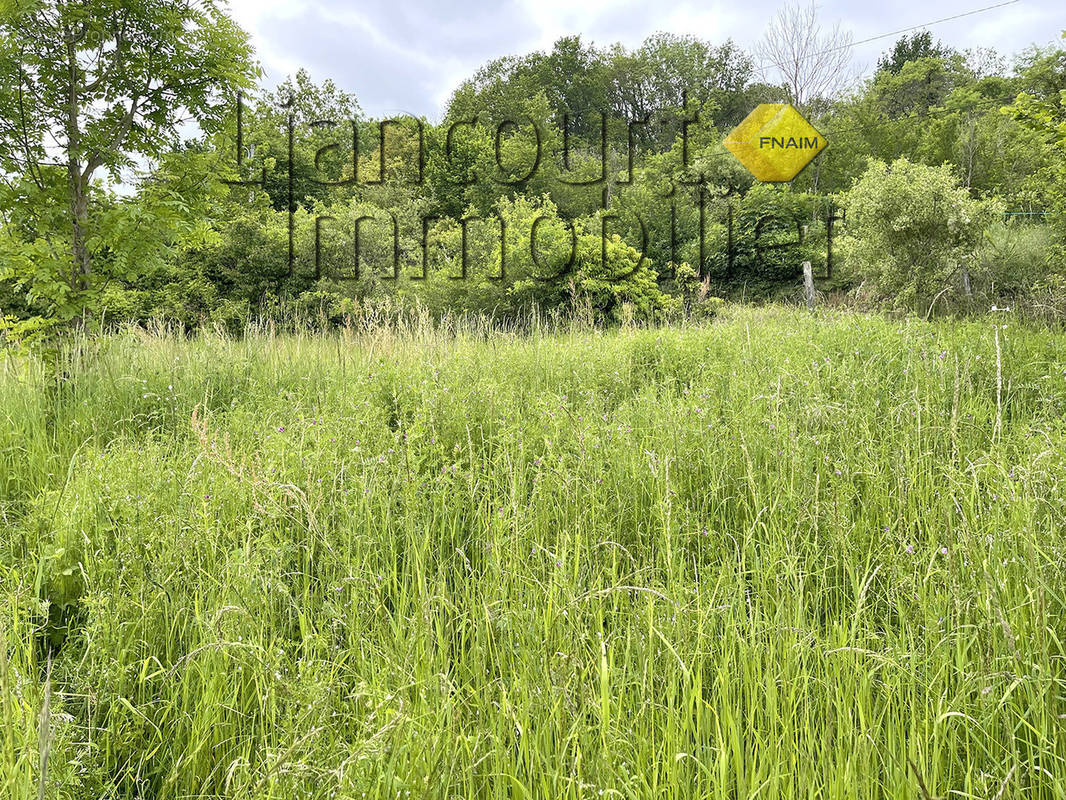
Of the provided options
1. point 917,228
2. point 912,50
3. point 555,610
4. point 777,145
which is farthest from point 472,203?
point 912,50

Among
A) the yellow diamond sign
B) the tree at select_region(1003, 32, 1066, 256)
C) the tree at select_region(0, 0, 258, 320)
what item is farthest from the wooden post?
the tree at select_region(0, 0, 258, 320)

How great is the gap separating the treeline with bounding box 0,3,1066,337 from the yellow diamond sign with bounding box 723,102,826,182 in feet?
1.87

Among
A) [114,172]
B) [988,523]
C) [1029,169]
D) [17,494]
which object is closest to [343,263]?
[114,172]

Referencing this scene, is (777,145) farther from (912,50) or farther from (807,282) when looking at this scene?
(912,50)

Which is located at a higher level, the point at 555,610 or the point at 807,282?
the point at 807,282

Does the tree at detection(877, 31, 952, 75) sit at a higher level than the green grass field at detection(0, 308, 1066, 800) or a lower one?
higher

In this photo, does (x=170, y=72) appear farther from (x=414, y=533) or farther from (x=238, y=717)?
(x=238, y=717)

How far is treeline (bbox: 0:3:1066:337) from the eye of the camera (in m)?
4.19

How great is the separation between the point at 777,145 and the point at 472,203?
11.4m

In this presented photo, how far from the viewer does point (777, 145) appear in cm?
2019

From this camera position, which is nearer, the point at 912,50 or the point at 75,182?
the point at 75,182

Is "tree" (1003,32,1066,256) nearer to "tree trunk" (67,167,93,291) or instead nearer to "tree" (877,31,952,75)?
"tree trunk" (67,167,93,291)

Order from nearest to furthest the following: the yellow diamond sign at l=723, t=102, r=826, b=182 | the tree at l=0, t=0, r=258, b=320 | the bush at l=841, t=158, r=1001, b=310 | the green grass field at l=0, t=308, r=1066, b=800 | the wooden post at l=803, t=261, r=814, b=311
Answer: the green grass field at l=0, t=308, r=1066, b=800 → the tree at l=0, t=0, r=258, b=320 → the bush at l=841, t=158, r=1001, b=310 → the wooden post at l=803, t=261, r=814, b=311 → the yellow diamond sign at l=723, t=102, r=826, b=182

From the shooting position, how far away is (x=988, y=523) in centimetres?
174
